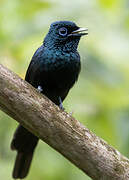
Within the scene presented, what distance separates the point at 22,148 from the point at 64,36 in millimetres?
1274

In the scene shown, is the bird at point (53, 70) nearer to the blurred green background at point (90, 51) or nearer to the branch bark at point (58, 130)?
the blurred green background at point (90, 51)

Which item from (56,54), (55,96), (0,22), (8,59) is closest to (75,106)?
(55,96)

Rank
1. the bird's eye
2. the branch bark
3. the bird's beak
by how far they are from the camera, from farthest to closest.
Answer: the bird's eye
the bird's beak
the branch bark

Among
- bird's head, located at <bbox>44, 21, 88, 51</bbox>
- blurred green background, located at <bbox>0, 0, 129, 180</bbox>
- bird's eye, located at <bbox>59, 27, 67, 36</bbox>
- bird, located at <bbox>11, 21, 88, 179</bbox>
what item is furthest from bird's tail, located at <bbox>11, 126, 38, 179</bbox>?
bird's eye, located at <bbox>59, 27, 67, 36</bbox>

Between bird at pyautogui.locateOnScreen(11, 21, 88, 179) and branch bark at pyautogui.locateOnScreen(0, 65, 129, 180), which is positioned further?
bird at pyautogui.locateOnScreen(11, 21, 88, 179)

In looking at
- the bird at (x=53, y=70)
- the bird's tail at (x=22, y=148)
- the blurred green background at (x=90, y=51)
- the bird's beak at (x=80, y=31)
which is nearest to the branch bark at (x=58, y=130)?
the blurred green background at (x=90, y=51)

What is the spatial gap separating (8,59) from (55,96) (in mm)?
645

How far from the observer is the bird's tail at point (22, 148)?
15.1ft

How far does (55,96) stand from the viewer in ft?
15.2

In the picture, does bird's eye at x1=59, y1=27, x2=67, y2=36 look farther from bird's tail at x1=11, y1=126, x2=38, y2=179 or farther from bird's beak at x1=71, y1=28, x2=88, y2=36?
bird's tail at x1=11, y1=126, x2=38, y2=179

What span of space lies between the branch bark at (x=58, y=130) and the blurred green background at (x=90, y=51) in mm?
548

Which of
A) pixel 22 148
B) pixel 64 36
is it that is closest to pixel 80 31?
pixel 64 36

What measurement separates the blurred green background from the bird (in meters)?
0.10

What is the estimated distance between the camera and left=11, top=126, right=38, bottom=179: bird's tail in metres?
4.61
